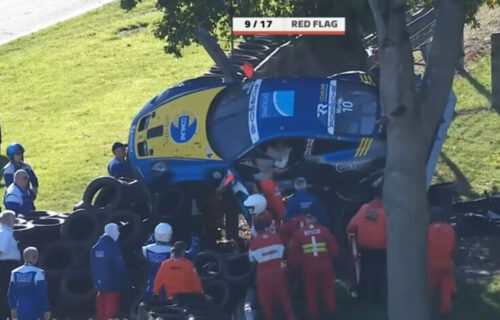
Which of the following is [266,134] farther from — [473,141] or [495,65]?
[495,65]

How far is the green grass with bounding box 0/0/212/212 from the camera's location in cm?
2570

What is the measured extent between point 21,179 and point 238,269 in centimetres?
413

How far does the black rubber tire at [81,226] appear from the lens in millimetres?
17766

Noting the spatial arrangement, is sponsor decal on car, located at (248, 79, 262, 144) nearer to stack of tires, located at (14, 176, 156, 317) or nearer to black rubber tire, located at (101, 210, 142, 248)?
stack of tires, located at (14, 176, 156, 317)

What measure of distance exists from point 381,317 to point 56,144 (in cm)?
1279

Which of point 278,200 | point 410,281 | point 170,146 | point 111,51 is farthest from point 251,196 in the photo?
point 111,51

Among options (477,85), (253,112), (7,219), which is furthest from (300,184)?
(477,85)

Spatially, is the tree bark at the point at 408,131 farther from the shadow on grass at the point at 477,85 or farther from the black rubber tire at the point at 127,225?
the shadow on grass at the point at 477,85

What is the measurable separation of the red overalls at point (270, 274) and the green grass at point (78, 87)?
770cm

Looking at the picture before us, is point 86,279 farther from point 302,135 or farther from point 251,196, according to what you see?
point 302,135

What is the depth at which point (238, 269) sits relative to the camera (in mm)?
16766

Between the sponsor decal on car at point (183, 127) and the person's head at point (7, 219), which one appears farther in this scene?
the sponsor decal on car at point (183, 127)

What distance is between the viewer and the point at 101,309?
53.7ft

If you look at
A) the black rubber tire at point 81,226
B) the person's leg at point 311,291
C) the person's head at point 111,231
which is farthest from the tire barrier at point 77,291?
the person's leg at point 311,291
